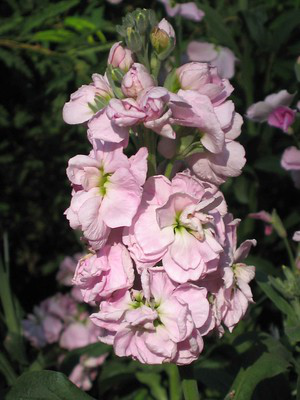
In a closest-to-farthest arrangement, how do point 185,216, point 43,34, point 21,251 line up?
1. point 185,216
2. point 43,34
3. point 21,251

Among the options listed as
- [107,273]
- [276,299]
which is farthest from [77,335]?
[107,273]

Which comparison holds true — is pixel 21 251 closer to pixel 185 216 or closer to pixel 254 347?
pixel 254 347

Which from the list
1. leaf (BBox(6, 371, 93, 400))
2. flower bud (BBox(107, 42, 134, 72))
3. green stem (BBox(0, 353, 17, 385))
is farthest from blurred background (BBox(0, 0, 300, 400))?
flower bud (BBox(107, 42, 134, 72))

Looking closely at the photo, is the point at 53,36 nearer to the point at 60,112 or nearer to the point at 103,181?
the point at 60,112

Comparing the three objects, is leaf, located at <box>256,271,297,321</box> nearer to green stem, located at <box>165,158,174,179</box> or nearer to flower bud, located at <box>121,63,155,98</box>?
green stem, located at <box>165,158,174,179</box>

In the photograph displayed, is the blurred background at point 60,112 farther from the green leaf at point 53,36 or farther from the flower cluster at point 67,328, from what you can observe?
the flower cluster at point 67,328

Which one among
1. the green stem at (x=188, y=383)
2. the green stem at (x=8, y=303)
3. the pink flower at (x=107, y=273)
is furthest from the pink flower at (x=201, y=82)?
the green stem at (x=8, y=303)

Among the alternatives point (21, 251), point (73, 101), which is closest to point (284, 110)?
point (73, 101)
